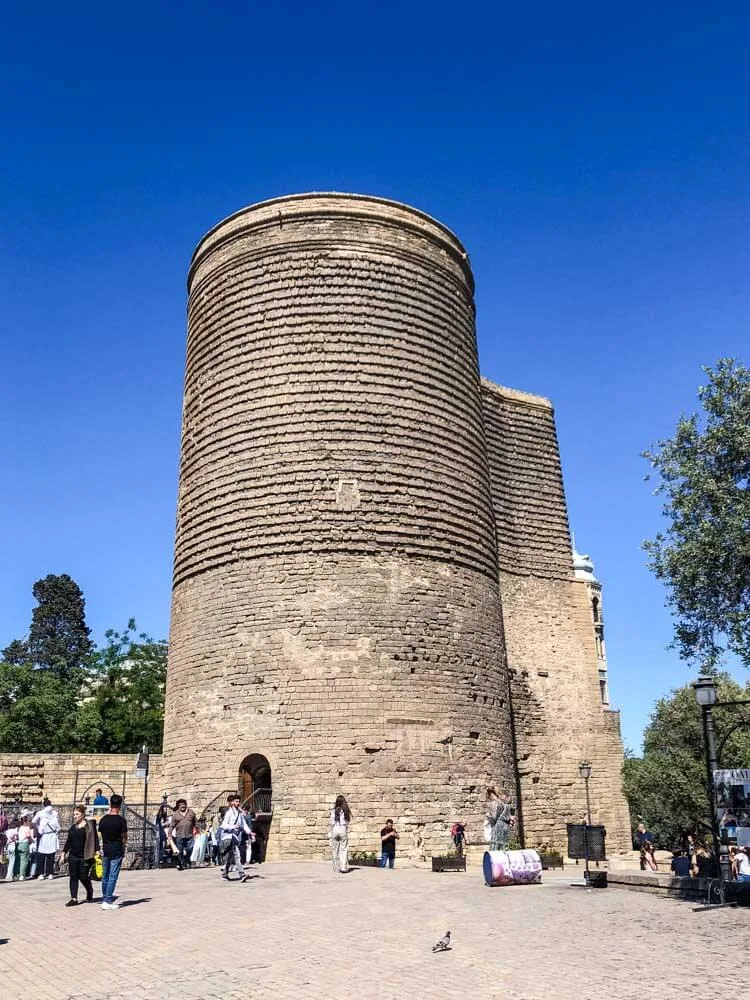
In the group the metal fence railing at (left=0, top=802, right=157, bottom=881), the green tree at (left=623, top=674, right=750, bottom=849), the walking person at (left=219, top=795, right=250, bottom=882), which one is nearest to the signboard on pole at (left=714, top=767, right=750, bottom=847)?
the walking person at (left=219, top=795, right=250, bottom=882)

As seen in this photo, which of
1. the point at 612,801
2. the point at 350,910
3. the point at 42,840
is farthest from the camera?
the point at 612,801

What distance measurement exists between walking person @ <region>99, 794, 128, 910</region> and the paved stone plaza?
24cm

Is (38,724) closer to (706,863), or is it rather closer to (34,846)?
(34,846)

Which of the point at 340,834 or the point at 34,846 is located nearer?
the point at 340,834

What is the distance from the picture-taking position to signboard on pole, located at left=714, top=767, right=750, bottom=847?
10180 mm

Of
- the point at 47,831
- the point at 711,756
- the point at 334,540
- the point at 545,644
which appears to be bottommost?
the point at 47,831

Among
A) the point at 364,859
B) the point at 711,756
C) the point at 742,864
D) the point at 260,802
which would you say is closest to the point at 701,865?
the point at 742,864

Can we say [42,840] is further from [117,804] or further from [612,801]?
[612,801]

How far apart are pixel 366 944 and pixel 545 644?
1735 centimetres

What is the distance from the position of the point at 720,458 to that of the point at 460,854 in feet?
27.4

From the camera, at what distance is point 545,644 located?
24.7 metres

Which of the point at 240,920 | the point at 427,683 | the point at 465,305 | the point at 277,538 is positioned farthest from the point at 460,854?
the point at 465,305

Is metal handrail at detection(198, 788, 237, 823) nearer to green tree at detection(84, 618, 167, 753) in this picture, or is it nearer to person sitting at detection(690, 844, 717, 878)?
person sitting at detection(690, 844, 717, 878)

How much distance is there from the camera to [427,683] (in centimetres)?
1778
